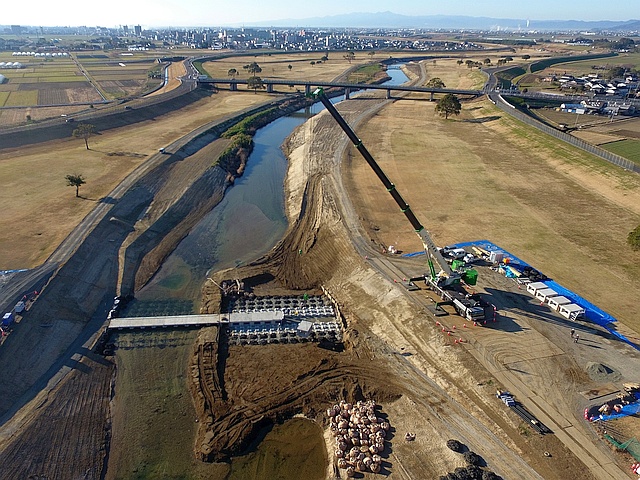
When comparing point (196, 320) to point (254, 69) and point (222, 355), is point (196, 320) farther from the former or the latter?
point (254, 69)

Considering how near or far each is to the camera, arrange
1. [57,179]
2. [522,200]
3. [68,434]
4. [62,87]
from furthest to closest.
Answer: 1. [62,87]
2. [57,179]
3. [522,200]
4. [68,434]

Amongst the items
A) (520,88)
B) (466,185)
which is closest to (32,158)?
(466,185)

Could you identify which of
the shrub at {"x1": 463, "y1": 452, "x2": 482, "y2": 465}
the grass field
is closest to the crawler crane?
the shrub at {"x1": 463, "y1": 452, "x2": 482, "y2": 465}

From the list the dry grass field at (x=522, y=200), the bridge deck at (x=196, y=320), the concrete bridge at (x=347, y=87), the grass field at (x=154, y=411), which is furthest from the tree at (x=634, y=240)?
the concrete bridge at (x=347, y=87)

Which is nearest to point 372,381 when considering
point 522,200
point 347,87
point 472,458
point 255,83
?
point 472,458

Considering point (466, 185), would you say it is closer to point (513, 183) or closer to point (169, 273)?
point (513, 183)

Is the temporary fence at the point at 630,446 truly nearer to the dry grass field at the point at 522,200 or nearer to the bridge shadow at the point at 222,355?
the dry grass field at the point at 522,200
